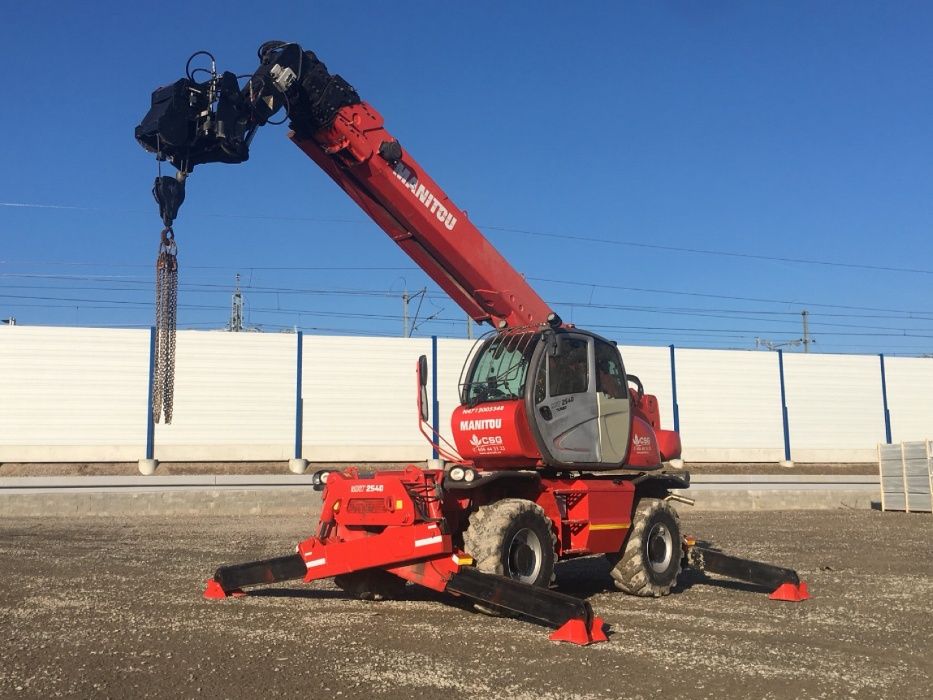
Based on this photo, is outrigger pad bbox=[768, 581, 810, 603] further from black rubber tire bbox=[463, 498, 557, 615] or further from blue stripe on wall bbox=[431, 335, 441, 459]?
blue stripe on wall bbox=[431, 335, 441, 459]

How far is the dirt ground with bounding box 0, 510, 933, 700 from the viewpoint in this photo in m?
5.52

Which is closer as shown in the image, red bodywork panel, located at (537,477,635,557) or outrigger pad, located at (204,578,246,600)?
outrigger pad, located at (204,578,246,600)

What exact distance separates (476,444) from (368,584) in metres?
1.75

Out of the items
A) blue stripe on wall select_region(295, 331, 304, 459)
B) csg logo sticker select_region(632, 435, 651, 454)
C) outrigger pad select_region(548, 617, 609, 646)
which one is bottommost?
outrigger pad select_region(548, 617, 609, 646)

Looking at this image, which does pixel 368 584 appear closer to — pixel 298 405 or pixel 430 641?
pixel 430 641

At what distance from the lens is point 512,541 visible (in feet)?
25.2

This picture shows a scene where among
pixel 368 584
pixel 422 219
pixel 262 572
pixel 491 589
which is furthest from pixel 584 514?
pixel 422 219

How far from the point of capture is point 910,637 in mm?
7074

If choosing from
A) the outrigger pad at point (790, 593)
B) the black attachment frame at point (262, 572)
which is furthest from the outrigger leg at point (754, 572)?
the black attachment frame at point (262, 572)

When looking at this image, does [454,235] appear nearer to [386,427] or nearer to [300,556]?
[300,556]

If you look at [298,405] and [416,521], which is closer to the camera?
[416,521]

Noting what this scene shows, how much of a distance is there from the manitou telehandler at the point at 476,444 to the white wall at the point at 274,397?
20.2 metres

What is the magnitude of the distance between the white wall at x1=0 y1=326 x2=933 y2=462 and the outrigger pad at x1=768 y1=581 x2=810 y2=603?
21671 mm

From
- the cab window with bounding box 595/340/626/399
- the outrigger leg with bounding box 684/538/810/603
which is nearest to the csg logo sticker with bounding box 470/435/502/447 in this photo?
the cab window with bounding box 595/340/626/399
